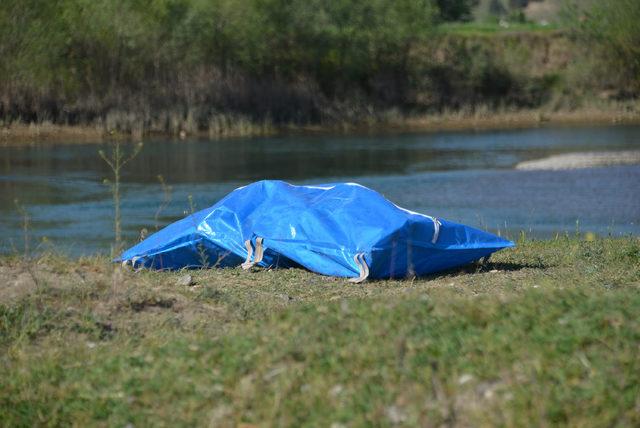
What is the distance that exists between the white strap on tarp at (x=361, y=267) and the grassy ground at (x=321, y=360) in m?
1.72

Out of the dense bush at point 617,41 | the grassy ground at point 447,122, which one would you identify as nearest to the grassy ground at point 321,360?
the grassy ground at point 447,122

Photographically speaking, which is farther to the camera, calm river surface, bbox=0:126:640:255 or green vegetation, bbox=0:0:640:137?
green vegetation, bbox=0:0:640:137

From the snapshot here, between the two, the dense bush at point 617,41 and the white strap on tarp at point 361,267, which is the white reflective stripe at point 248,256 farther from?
the dense bush at point 617,41

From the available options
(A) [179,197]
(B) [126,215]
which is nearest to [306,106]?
(A) [179,197]

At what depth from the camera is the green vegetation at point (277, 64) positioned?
1639 inches

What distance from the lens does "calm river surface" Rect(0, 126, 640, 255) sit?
19844 millimetres

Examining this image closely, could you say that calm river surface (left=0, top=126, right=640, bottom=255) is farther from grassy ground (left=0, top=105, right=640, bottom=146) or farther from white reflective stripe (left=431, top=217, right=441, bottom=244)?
white reflective stripe (left=431, top=217, right=441, bottom=244)

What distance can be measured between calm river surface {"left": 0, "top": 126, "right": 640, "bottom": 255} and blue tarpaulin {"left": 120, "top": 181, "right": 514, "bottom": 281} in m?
3.59

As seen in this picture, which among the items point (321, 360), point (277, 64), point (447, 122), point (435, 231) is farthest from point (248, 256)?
point (277, 64)

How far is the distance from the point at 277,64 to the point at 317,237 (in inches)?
1519

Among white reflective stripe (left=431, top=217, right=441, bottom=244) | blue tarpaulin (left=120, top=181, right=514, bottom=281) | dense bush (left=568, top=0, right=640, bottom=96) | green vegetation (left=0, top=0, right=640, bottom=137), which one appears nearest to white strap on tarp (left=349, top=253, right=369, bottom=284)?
blue tarpaulin (left=120, top=181, right=514, bottom=281)

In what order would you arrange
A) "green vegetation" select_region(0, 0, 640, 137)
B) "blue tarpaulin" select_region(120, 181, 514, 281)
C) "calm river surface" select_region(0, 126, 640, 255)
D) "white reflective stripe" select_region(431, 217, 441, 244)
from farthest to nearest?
"green vegetation" select_region(0, 0, 640, 137) → "calm river surface" select_region(0, 126, 640, 255) → "white reflective stripe" select_region(431, 217, 441, 244) → "blue tarpaulin" select_region(120, 181, 514, 281)

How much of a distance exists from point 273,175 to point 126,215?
8.04 metres

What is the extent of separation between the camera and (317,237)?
10.4 metres
